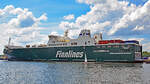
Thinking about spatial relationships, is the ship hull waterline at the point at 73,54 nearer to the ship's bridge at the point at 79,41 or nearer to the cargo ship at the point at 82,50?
the cargo ship at the point at 82,50

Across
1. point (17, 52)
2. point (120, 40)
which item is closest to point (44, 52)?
point (17, 52)

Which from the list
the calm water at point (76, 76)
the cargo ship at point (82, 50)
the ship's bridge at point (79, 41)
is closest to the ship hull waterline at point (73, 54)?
the cargo ship at point (82, 50)

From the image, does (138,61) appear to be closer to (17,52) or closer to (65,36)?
(65,36)

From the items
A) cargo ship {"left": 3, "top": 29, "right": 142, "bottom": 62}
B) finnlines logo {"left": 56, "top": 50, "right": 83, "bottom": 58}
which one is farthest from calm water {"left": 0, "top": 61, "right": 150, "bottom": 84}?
finnlines logo {"left": 56, "top": 50, "right": 83, "bottom": 58}

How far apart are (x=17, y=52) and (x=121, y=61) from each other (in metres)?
61.8

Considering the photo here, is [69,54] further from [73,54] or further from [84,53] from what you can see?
[84,53]

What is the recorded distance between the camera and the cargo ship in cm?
7225

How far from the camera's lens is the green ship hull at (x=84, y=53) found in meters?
71.9

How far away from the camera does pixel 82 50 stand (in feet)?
269

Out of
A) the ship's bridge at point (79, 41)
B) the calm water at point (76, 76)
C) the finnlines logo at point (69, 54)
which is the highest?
the ship's bridge at point (79, 41)

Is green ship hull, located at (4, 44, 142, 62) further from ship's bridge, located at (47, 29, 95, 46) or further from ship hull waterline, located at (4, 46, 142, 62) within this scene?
ship's bridge, located at (47, 29, 95, 46)

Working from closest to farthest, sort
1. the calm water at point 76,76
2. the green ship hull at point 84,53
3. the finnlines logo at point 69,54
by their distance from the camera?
the calm water at point 76,76, the green ship hull at point 84,53, the finnlines logo at point 69,54

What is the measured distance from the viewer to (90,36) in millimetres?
84938

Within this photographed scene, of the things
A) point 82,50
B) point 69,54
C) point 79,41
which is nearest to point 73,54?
point 69,54
